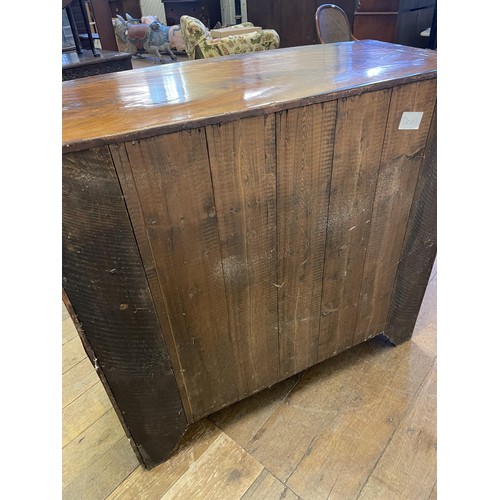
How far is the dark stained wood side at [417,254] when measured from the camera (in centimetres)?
102

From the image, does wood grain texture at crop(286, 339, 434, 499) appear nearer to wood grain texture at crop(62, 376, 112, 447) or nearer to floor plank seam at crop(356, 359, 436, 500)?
floor plank seam at crop(356, 359, 436, 500)

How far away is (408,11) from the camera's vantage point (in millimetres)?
3336

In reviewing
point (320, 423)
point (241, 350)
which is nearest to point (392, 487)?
point (320, 423)

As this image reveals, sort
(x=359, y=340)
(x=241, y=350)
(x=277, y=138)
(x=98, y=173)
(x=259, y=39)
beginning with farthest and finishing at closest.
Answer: (x=259, y=39), (x=359, y=340), (x=241, y=350), (x=277, y=138), (x=98, y=173)

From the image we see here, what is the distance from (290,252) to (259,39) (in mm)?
2932

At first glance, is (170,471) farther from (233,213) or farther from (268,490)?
(233,213)

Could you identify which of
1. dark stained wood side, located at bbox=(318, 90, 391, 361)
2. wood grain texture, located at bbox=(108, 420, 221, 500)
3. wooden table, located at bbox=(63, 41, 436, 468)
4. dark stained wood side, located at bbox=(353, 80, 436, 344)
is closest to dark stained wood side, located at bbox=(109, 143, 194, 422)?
wooden table, located at bbox=(63, 41, 436, 468)

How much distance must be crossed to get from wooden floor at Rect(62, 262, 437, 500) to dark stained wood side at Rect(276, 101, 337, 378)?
0.19m

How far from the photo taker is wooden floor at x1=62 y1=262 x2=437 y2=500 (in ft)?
3.49

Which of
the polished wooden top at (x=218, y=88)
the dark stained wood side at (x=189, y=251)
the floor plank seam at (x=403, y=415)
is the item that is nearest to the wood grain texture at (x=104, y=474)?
→ the dark stained wood side at (x=189, y=251)

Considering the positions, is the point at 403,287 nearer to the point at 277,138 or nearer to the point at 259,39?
the point at 277,138

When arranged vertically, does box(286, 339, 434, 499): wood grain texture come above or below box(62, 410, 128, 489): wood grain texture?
below

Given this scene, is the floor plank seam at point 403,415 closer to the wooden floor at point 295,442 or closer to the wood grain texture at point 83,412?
the wooden floor at point 295,442

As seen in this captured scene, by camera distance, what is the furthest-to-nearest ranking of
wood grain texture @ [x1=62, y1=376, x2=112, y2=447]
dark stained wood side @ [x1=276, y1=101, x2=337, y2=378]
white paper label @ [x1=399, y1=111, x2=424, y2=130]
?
wood grain texture @ [x1=62, y1=376, x2=112, y2=447] → white paper label @ [x1=399, y1=111, x2=424, y2=130] → dark stained wood side @ [x1=276, y1=101, x2=337, y2=378]
